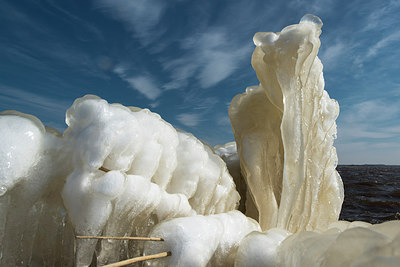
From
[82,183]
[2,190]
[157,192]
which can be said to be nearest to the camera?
[2,190]

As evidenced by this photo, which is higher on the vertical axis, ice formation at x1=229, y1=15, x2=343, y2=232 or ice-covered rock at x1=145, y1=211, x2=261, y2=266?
ice formation at x1=229, y1=15, x2=343, y2=232

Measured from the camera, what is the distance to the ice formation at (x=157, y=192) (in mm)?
1853

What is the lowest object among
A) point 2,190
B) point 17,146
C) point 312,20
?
point 2,190

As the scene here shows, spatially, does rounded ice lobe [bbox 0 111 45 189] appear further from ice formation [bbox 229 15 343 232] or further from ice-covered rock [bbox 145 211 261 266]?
ice formation [bbox 229 15 343 232]

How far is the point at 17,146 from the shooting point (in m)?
1.88

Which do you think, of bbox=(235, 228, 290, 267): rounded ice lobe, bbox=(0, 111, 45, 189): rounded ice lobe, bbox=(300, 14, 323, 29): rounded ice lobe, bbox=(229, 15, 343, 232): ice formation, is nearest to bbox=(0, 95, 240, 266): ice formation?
bbox=(0, 111, 45, 189): rounded ice lobe

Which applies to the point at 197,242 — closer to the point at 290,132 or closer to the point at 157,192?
the point at 157,192

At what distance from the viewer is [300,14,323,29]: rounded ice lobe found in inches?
110

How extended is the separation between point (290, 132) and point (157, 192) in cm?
124

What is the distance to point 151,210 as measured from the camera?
2.16 meters

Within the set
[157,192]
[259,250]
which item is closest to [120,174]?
[157,192]

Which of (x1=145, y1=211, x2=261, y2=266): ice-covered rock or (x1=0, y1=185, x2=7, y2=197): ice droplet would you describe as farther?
(x1=145, y1=211, x2=261, y2=266): ice-covered rock

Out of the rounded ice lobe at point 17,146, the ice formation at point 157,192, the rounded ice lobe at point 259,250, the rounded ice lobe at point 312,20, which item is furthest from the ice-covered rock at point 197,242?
the rounded ice lobe at point 312,20

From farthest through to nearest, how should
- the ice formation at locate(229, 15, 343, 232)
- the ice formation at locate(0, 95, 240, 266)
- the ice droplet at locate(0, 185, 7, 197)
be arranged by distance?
the ice formation at locate(229, 15, 343, 232) → the ice formation at locate(0, 95, 240, 266) → the ice droplet at locate(0, 185, 7, 197)
